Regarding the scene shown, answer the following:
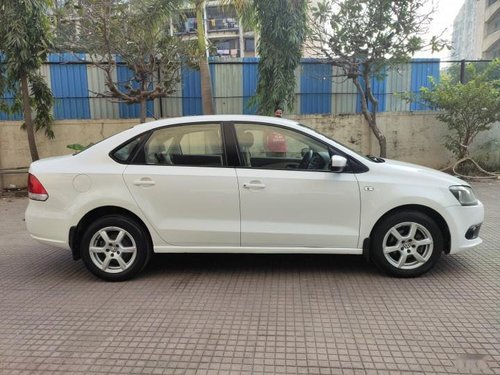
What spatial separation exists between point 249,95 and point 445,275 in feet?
24.9

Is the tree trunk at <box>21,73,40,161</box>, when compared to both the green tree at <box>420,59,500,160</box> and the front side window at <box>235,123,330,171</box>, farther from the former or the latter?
the green tree at <box>420,59,500,160</box>

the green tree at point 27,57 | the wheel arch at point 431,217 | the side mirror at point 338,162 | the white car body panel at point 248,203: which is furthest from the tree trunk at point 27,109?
the wheel arch at point 431,217

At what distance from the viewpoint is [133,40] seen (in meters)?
9.49

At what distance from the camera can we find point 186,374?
292cm

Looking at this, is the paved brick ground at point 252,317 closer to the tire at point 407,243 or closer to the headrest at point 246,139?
the tire at point 407,243

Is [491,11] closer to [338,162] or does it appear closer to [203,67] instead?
[203,67]

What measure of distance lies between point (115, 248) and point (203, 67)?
6615 mm

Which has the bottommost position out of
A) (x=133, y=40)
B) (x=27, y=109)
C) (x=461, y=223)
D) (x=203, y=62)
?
(x=461, y=223)

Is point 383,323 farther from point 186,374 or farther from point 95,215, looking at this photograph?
point 95,215

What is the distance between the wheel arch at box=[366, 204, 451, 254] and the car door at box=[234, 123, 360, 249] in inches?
11.2

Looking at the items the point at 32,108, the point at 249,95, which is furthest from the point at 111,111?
the point at 249,95

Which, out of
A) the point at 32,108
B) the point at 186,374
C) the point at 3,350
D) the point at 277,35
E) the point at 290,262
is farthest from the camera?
the point at 32,108

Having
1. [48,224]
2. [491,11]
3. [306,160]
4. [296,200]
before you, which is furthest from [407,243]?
[491,11]

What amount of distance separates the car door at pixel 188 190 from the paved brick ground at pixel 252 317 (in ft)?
1.69
